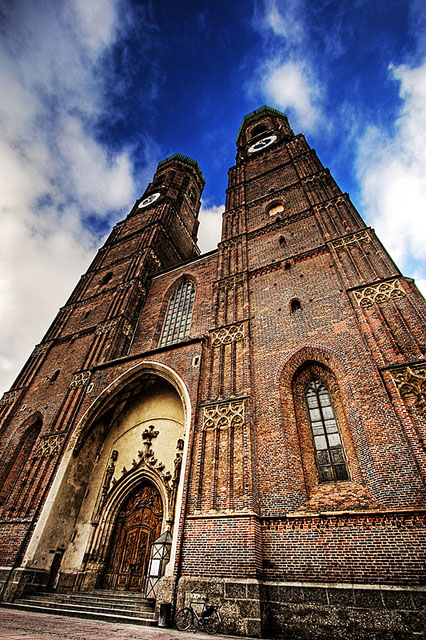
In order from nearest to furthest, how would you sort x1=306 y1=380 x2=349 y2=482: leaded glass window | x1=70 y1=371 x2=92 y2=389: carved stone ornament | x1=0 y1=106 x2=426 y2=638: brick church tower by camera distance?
x1=0 y1=106 x2=426 y2=638: brick church tower < x1=306 y1=380 x2=349 y2=482: leaded glass window < x1=70 y1=371 x2=92 y2=389: carved stone ornament

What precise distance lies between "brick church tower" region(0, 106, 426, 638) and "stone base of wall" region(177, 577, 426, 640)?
23 mm

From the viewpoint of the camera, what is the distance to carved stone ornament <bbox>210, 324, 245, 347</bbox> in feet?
34.6

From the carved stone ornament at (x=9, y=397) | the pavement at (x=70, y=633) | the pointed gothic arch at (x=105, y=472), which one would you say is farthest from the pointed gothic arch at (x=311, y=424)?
the carved stone ornament at (x=9, y=397)

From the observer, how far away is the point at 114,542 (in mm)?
9883

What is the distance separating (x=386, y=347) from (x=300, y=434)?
A: 2.90m

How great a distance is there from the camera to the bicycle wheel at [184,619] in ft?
19.6

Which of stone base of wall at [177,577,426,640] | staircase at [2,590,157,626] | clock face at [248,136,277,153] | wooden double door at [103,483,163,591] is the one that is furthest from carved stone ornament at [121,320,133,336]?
clock face at [248,136,277,153]

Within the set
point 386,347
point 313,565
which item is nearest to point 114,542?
point 313,565

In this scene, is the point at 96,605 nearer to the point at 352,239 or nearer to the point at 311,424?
the point at 311,424

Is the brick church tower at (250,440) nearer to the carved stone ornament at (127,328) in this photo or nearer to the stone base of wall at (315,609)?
the stone base of wall at (315,609)

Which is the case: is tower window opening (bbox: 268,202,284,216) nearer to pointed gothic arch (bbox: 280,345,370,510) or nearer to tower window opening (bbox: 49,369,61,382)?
pointed gothic arch (bbox: 280,345,370,510)

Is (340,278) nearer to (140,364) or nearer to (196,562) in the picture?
(140,364)

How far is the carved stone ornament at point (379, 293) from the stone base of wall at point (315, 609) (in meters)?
6.15

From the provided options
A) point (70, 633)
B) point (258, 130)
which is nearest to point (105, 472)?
point (70, 633)
